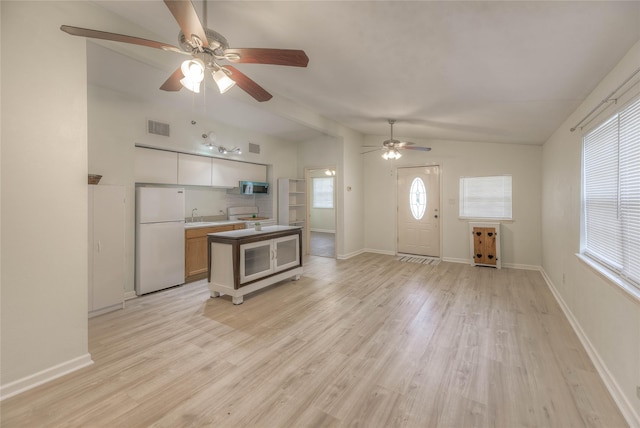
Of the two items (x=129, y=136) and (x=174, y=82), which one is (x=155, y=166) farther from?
(x=174, y=82)

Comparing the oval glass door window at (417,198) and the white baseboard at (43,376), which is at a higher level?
the oval glass door window at (417,198)

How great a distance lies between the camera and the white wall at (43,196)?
6.06 ft

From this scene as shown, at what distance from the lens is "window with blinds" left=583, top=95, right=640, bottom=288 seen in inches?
71.7

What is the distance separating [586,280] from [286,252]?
357 cm

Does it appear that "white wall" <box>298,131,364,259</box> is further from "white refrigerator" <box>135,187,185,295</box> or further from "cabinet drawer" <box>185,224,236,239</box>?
"white refrigerator" <box>135,187,185,295</box>

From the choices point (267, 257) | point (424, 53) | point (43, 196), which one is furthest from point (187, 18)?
point (267, 257)

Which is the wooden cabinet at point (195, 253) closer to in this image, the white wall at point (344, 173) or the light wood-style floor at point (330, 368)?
the light wood-style floor at point (330, 368)

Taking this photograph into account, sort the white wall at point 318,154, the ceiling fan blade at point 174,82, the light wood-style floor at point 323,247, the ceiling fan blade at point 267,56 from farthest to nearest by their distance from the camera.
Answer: the light wood-style floor at point 323,247 < the white wall at point 318,154 < the ceiling fan blade at point 174,82 < the ceiling fan blade at point 267,56

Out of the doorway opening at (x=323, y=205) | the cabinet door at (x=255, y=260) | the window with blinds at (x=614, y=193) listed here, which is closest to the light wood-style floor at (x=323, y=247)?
the doorway opening at (x=323, y=205)

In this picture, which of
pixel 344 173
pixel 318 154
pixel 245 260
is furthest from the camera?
pixel 318 154

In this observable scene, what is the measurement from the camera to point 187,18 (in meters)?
1.49

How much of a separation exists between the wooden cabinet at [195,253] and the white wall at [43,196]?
7.47 ft

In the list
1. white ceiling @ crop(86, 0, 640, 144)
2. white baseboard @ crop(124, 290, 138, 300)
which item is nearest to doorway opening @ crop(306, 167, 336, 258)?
white ceiling @ crop(86, 0, 640, 144)

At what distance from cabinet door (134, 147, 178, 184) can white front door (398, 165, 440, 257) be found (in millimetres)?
4868
